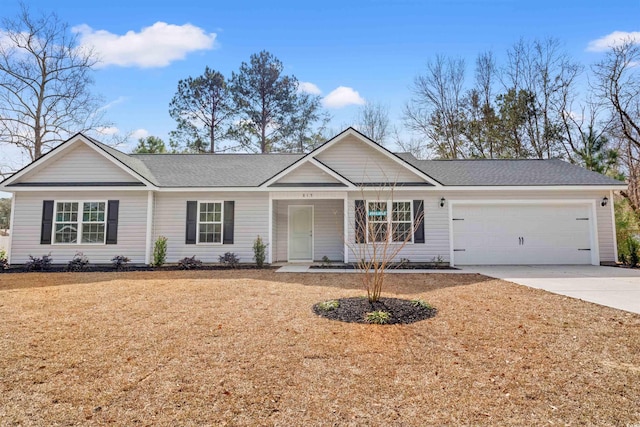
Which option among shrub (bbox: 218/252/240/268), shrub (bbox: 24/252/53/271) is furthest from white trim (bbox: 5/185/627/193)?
shrub (bbox: 24/252/53/271)

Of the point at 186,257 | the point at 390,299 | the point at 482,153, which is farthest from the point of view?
the point at 482,153

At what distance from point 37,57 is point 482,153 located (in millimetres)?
29901

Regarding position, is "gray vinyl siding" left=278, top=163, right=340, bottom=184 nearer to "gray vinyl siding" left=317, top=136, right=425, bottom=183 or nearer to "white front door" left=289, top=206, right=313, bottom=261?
"gray vinyl siding" left=317, top=136, right=425, bottom=183

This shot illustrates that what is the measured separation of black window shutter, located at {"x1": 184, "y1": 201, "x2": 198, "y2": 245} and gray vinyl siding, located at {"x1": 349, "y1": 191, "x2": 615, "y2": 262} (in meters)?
5.68

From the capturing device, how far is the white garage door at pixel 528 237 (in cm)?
1206

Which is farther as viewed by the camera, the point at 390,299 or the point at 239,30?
the point at 239,30

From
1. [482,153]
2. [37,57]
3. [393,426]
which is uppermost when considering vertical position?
[37,57]

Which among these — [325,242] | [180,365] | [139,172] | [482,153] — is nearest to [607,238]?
[325,242]

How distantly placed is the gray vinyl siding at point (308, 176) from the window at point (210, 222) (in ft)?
8.68

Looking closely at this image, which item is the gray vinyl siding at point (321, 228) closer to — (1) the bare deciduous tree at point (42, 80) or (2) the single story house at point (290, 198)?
(2) the single story house at point (290, 198)

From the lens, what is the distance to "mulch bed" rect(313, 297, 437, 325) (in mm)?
5152

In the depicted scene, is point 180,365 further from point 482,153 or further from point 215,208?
point 482,153

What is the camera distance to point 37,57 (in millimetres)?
21078

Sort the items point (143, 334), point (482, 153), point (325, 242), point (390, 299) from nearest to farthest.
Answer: point (143, 334)
point (390, 299)
point (325, 242)
point (482, 153)
